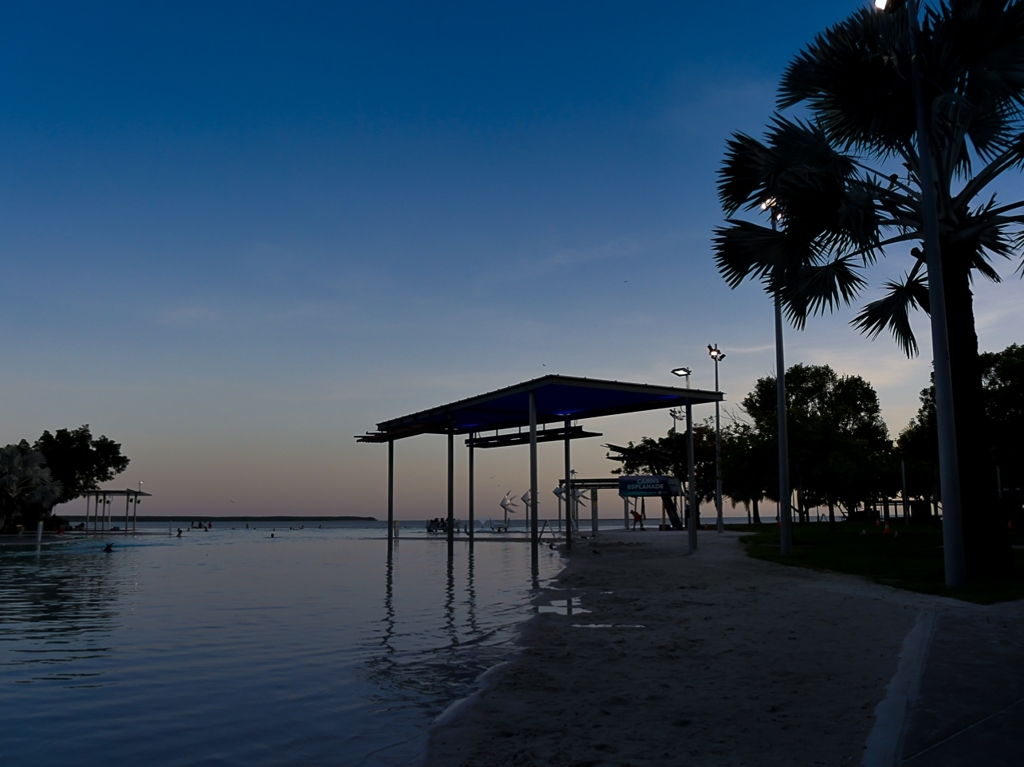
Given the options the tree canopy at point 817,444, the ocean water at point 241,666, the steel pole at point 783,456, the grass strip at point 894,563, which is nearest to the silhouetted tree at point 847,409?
the tree canopy at point 817,444

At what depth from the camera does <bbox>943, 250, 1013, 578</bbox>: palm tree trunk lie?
1384cm

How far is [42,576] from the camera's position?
71.5ft

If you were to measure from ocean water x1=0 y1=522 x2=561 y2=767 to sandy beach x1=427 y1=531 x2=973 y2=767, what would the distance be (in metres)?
0.72

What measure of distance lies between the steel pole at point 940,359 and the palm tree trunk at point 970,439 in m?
1.06

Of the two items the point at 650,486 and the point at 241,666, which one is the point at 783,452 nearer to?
the point at 650,486

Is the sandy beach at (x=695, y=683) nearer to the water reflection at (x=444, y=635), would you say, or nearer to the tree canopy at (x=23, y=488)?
the water reflection at (x=444, y=635)

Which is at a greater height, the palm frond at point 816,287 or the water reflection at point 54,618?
the palm frond at point 816,287

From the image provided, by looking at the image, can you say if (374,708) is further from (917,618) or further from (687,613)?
(917,618)

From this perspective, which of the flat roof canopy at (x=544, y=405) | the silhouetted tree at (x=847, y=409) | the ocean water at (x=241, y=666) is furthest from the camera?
the silhouetted tree at (x=847, y=409)

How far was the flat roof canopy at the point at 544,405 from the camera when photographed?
962 inches

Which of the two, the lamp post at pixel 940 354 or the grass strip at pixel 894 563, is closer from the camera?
the grass strip at pixel 894 563

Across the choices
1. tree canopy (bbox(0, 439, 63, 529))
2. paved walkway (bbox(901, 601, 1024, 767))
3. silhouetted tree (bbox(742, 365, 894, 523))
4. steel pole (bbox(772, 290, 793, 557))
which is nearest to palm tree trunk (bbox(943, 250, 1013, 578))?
Answer: paved walkway (bbox(901, 601, 1024, 767))

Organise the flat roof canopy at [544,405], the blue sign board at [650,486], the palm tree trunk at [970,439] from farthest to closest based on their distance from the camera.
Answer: the blue sign board at [650,486] < the flat roof canopy at [544,405] < the palm tree trunk at [970,439]

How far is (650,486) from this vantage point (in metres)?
32.5
